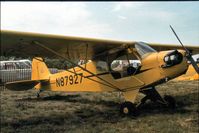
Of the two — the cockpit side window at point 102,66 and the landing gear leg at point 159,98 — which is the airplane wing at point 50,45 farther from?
the landing gear leg at point 159,98

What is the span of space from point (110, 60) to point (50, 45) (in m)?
1.93

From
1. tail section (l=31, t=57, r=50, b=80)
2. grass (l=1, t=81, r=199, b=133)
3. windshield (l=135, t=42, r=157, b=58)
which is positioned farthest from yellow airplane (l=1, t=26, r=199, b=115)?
tail section (l=31, t=57, r=50, b=80)

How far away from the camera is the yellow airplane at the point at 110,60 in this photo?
23.5 ft

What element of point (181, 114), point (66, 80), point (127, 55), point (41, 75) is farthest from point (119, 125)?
point (41, 75)

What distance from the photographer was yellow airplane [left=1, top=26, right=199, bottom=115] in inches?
282

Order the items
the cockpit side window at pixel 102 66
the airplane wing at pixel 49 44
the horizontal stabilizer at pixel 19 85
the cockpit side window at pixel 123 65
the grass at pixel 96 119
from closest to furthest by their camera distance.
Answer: the grass at pixel 96 119 → the airplane wing at pixel 49 44 → the cockpit side window at pixel 123 65 → the cockpit side window at pixel 102 66 → the horizontal stabilizer at pixel 19 85

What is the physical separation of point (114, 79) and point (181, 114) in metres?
2.14

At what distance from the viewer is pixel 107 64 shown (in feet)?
28.6

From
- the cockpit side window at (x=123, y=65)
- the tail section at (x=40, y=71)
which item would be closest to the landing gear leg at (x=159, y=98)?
the cockpit side window at (x=123, y=65)

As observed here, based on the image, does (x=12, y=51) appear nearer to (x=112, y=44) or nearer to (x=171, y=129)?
(x=112, y=44)

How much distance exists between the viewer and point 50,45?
25.2 feet

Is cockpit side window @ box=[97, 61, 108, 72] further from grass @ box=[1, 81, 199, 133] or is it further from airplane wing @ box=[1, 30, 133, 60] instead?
grass @ box=[1, 81, 199, 133]

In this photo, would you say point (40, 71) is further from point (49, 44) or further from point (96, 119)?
point (96, 119)

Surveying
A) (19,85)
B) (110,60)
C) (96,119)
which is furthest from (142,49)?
(19,85)
